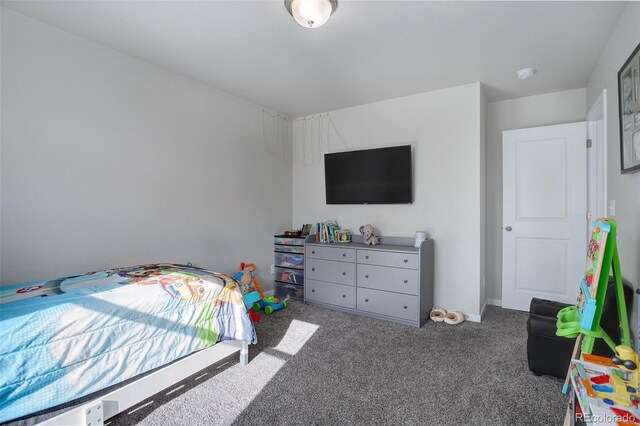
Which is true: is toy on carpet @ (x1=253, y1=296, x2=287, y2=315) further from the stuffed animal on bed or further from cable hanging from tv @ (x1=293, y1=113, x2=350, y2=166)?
cable hanging from tv @ (x1=293, y1=113, x2=350, y2=166)

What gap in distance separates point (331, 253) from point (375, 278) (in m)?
0.59

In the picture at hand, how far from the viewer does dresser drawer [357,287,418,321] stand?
2934 mm

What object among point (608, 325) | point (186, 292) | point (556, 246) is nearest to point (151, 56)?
point (186, 292)

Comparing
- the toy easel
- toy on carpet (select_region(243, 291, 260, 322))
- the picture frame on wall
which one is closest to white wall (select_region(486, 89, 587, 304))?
the picture frame on wall

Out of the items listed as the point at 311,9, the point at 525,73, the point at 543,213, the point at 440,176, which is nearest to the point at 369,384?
the point at 440,176

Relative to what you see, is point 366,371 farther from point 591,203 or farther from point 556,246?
point 591,203

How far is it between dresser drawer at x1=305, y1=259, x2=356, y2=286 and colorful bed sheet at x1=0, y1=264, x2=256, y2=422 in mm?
1426

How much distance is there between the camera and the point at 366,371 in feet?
6.91

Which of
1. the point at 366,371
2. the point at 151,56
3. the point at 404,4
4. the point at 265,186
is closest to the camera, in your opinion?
the point at 404,4

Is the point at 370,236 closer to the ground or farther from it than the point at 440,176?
closer to the ground

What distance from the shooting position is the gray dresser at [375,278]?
9.66ft

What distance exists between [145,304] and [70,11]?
200 centimetres

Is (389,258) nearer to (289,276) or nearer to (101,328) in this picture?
(289,276)

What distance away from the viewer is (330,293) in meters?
3.44
